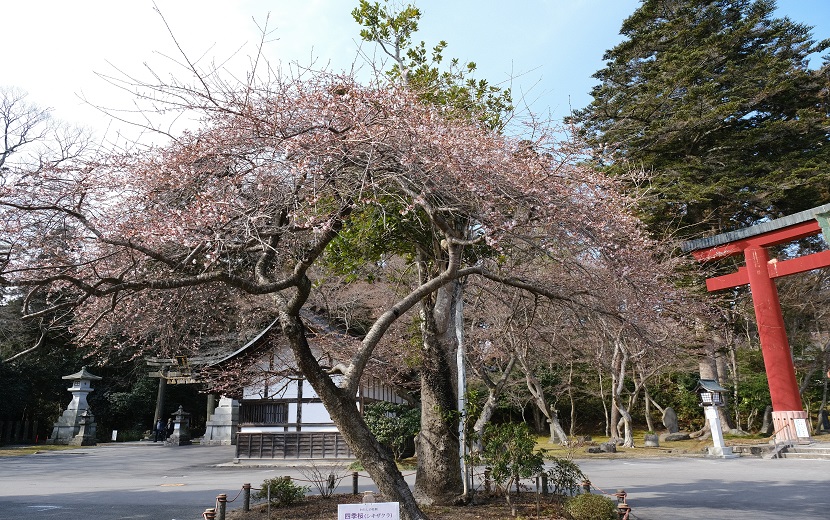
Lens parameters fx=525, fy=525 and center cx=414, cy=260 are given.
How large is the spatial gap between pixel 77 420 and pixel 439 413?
28170mm

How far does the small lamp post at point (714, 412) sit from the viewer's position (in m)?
16.5

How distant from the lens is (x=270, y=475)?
14.5 m

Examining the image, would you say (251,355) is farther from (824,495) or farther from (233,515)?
(824,495)

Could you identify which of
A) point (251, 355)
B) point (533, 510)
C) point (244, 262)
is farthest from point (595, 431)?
point (244, 262)

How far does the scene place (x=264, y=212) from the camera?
20.8ft

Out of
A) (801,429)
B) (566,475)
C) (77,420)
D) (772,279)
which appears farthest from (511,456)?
(77,420)

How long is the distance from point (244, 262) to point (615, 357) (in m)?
14.0

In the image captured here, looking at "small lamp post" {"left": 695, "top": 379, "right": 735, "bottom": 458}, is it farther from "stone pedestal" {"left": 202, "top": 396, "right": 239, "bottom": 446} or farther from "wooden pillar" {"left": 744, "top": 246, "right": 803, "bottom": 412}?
"stone pedestal" {"left": 202, "top": 396, "right": 239, "bottom": 446}

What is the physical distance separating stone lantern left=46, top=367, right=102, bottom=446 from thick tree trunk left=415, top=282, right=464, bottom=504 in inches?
1056

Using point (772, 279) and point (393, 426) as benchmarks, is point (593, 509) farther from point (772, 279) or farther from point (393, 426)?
point (772, 279)

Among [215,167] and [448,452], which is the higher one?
[215,167]

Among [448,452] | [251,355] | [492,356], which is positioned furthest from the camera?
[492,356]

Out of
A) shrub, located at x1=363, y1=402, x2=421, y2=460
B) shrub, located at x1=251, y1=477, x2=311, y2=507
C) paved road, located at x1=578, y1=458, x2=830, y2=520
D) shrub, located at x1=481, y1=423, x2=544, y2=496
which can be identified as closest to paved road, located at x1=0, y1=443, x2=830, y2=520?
paved road, located at x1=578, y1=458, x2=830, y2=520

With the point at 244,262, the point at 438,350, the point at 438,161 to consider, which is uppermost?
the point at 438,161
